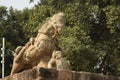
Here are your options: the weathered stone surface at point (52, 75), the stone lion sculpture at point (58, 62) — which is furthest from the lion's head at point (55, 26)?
the weathered stone surface at point (52, 75)

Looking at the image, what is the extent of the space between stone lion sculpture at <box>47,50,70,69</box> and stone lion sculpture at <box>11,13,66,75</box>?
0.48 m

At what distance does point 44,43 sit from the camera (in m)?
12.4

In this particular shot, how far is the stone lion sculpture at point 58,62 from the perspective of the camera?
11402 mm

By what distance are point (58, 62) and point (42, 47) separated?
103cm

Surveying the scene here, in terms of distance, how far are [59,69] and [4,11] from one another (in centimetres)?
2750

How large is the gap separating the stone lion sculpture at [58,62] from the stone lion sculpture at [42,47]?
19.0 inches

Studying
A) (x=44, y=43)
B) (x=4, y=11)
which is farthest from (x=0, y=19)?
(x=44, y=43)

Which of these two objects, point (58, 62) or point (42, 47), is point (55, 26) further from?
point (58, 62)

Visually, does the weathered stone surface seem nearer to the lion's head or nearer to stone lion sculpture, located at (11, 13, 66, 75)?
stone lion sculpture, located at (11, 13, 66, 75)

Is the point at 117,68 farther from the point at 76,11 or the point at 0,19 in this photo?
the point at 0,19

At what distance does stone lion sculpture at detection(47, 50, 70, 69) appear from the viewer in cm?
1140

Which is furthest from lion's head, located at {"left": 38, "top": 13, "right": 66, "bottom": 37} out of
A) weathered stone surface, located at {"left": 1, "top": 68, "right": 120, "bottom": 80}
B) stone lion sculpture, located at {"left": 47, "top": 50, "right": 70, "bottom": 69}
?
weathered stone surface, located at {"left": 1, "top": 68, "right": 120, "bottom": 80}

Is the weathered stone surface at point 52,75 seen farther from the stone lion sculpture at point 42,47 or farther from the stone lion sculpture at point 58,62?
the stone lion sculpture at point 42,47

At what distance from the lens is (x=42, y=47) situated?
40.8ft
